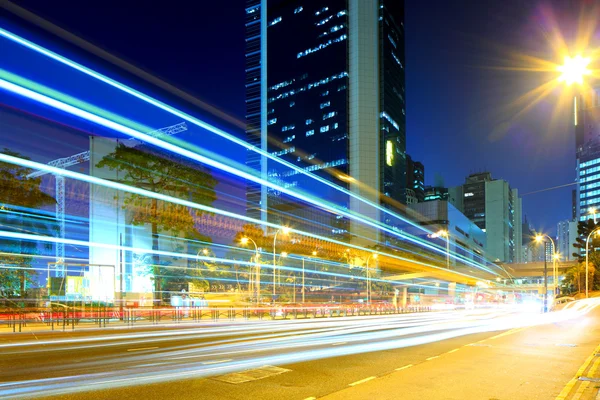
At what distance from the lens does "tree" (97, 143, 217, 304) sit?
40.7 m

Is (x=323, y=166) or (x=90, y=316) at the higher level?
(x=323, y=166)

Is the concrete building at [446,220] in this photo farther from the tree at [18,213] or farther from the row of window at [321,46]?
the tree at [18,213]

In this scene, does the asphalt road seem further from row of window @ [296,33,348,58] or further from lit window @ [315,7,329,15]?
lit window @ [315,7,329,15]

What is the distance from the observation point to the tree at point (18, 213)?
33.5m

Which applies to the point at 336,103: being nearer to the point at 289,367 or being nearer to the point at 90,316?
the point at 90,316

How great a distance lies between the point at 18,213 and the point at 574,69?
38236mm

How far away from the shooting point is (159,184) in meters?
42.2

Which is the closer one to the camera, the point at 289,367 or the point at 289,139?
the point at 289,367

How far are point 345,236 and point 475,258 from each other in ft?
223

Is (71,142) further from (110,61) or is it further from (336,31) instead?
(336,31)

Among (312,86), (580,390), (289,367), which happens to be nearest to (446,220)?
(312,86)

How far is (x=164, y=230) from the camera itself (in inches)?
1735

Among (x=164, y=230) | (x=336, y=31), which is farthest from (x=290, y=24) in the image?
(x=164, y=230)

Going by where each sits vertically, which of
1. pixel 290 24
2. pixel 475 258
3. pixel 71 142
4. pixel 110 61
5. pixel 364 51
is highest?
pixel 290 24
